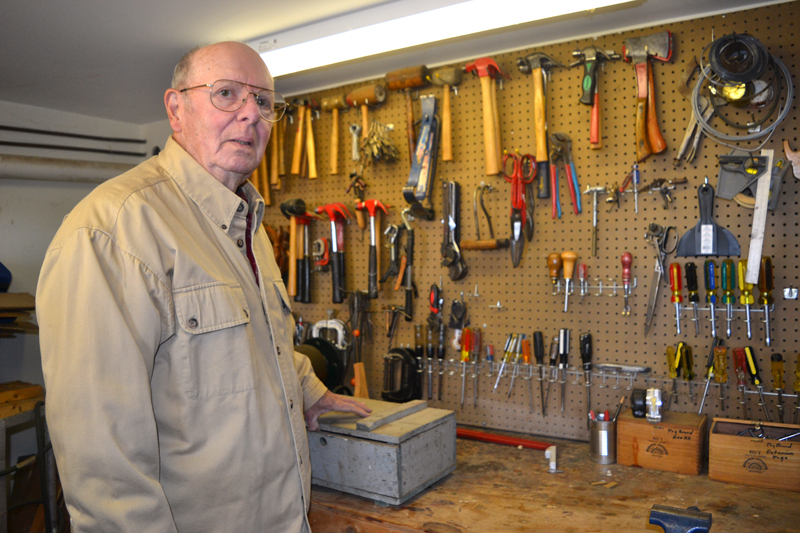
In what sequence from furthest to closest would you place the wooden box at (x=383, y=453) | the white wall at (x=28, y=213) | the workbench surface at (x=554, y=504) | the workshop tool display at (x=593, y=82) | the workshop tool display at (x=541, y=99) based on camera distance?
the white wall at (x=28, y=213), the workshop tool display at (x=541, y=99), the workshop tool display at (x=593, y=82), the wooden box at (x=383, y=453), the workbench surface at (x=554, y=504)

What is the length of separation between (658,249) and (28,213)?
12.2 ft

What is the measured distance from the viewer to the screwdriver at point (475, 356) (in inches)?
107

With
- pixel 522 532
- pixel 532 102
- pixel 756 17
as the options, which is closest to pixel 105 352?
pixel 522 532

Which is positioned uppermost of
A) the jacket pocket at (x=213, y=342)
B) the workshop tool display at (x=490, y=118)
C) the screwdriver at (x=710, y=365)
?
the workshop tool display at (x=490, y=118)

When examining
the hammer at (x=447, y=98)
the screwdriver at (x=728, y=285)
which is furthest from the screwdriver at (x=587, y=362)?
the hammer at (x=447, y=98)

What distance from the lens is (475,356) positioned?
273 cm

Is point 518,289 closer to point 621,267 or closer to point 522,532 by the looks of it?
point 621,267

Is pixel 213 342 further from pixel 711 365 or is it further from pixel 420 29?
pixel 711 365

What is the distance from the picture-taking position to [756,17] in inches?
85.3

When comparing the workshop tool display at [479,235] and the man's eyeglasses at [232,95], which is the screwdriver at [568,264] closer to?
the workshop tool display at [479,235]

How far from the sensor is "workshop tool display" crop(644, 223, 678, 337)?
2.32m

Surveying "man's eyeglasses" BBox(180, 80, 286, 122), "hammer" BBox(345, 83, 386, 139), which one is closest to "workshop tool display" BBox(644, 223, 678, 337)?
"hammer" BBox(345, 83, 386, 139)

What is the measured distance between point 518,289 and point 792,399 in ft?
3.74

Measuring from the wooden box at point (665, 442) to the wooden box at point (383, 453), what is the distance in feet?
2.32
